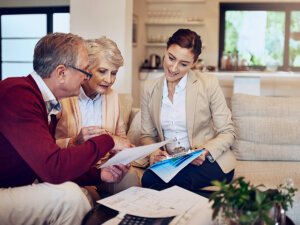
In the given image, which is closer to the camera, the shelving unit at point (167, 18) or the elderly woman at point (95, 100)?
the elderly woman at point (95, 100)

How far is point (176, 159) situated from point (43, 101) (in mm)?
668

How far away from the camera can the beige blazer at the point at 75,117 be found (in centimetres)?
214

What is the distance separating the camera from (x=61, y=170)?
1.46 meters

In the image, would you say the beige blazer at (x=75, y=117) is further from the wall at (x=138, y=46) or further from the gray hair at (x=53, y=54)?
the wall at (x=138, y=46)

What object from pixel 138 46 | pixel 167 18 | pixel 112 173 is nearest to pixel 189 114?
pixel 112 173

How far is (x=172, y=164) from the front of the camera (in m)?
2.00

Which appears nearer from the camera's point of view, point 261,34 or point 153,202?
point 153,202

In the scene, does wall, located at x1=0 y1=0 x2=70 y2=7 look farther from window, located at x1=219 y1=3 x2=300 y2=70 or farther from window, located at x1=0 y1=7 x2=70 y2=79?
window, located at x1=219 y1=3 x2=300 y2=70

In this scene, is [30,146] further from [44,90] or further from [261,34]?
[261,34]

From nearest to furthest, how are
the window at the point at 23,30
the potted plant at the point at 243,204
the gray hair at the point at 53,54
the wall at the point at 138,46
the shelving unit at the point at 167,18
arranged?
the potted plant at the point at 243,204, the gray hair at the point at 53,54, the wall at the point at 138,46, the shelving unit at the point at 167,18, the window at the point at 23,30

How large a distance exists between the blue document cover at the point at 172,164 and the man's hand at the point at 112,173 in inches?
6.2

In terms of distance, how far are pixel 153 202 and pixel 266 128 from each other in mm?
1336

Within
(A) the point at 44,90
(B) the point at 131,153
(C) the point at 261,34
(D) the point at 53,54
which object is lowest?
(B) the point at 131,153

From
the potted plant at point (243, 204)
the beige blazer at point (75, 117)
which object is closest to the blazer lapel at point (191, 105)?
the beige blazer at point (75, 117)
